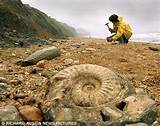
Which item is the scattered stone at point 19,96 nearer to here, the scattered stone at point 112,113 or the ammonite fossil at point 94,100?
the ammonite fossil at point 94,100

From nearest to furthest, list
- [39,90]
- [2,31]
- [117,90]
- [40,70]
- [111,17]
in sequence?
1. [117,90]
2. [39,90]
3. [40,70]
4. [111,17]
5. [2,31]

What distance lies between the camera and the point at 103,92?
6.99 m

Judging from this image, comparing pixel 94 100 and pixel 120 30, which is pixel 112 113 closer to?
pixel 94 100

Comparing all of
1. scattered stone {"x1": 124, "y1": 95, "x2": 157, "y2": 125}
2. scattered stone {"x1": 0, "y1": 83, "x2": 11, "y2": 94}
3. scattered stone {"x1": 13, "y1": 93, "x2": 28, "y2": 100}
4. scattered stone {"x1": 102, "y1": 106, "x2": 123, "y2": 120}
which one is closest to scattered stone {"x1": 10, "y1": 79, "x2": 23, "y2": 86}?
scattered stone {"x1": 0, "y1": 83, "x2": 11, "y2": 94}

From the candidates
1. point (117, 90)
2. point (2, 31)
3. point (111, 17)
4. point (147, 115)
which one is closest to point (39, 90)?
point (117, 90)

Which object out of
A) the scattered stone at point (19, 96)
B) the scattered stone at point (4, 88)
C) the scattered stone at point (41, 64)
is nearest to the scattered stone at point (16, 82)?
the scattered stone at point (4, 88)

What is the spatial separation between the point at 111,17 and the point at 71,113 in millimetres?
6991

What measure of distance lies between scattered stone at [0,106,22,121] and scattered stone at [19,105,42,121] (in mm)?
113

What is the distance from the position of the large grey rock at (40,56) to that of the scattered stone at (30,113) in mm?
3014

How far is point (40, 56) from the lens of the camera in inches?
397

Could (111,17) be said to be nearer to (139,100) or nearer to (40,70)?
(40,70)

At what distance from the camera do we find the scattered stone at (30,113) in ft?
21.9

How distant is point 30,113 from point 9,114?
0.40 m

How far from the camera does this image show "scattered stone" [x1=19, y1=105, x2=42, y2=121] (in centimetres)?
669
